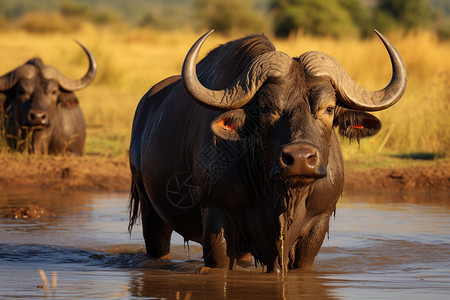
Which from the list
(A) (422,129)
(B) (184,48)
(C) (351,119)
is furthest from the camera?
(B) (184,48)

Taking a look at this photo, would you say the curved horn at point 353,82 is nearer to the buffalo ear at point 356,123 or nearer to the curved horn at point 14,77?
the buffalo ear at point 356,123

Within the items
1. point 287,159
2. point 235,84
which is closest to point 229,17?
point 235,84

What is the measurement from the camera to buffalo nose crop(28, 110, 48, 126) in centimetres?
1243

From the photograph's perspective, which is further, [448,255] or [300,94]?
[448,255]

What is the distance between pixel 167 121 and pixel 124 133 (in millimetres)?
8126

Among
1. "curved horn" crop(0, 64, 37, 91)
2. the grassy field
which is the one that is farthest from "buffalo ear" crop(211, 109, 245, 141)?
"curved horn" crop(0, 64, 37, 91)

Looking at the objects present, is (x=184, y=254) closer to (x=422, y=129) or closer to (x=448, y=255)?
(x=448, y=255)

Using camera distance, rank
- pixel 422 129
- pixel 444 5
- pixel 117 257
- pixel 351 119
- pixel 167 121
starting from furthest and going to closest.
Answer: pixel 444 5
pixel 422 129
pixel 117 257
pixel 167 121
pixel 351 119

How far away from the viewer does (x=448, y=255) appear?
22.3 feet

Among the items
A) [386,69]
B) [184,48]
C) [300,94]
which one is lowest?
[300,94]

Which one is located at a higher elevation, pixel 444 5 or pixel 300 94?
pixel 444 5

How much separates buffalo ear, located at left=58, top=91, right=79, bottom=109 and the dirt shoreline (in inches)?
79.0

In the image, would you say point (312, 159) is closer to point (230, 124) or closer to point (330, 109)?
point (330, 109)

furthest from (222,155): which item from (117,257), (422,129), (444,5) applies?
(444,5)
